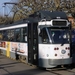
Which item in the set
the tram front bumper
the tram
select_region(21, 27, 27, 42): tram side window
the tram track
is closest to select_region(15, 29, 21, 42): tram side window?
select_region(21, 27, 27, 42): tram side window

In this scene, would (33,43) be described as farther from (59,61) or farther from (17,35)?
(17,35)

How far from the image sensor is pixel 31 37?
51.8 feet

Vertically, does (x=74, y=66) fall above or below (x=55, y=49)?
below

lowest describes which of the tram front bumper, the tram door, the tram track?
the tram track

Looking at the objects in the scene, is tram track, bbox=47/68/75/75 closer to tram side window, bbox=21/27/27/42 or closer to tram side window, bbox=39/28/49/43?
tram side window, bbox=39/28/49/43

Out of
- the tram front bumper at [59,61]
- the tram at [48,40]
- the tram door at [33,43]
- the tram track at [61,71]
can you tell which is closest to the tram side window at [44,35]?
the tram at [48,40]

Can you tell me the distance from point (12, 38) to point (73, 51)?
6.68 m

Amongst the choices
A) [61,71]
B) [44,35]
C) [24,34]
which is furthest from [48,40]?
[24,34]

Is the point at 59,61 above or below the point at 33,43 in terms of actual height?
below

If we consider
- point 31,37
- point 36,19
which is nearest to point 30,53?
point 31,37

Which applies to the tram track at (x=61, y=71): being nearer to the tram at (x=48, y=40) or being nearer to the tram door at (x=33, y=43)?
the tram at (x=48, y=40)

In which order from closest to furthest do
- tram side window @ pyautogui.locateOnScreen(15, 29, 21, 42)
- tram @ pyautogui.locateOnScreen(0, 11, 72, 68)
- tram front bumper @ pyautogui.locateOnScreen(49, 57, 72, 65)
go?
tram front bumper @ pyautogui.locateOnScreen(49, 57, 72, 65) → tram @ pyautogui.locateOnScreen(0, 11, 72, 68) → tram side window @ pyautogui.locateOnScreen(15, 29, 21, 42)

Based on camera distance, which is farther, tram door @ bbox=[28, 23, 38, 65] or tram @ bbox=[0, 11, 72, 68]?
tram door @ bbox=[28, 23, 38, 65]

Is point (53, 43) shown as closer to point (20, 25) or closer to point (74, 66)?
point (74, 66)
